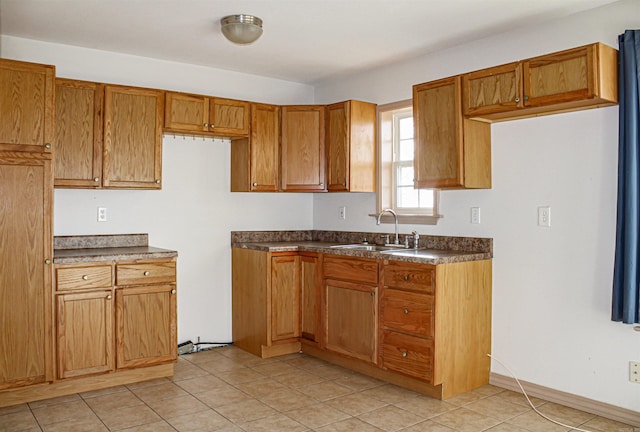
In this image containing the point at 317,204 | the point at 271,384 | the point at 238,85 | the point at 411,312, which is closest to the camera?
the point at 411,312

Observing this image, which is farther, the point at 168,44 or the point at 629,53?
the point at 168,44

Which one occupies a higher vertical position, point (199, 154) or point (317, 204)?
point (199, 154)

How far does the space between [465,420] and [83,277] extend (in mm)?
2543

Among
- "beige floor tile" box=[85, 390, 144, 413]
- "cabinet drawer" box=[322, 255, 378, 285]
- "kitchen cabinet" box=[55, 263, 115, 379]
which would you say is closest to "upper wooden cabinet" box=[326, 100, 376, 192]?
"cabinet drawer" box=[322, 255, 378, 285]

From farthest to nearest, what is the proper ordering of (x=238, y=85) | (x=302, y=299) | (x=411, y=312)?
(x=238, y=85) < (x=302, y=299) < (x=411, y=312)

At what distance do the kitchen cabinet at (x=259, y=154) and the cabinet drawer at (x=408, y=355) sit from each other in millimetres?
1728

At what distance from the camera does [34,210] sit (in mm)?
3273

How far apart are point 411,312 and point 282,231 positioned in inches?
76.5

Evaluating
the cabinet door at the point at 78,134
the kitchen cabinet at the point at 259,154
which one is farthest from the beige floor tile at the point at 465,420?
the cabinet door at the point at 78,134

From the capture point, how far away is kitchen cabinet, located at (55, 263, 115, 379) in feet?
11.1

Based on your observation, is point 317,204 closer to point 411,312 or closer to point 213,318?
point 213,318

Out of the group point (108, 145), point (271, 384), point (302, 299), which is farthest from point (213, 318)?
point (108, 145)

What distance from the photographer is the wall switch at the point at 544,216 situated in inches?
131

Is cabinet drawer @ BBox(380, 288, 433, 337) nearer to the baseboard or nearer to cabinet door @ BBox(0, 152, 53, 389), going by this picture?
the baseboard
